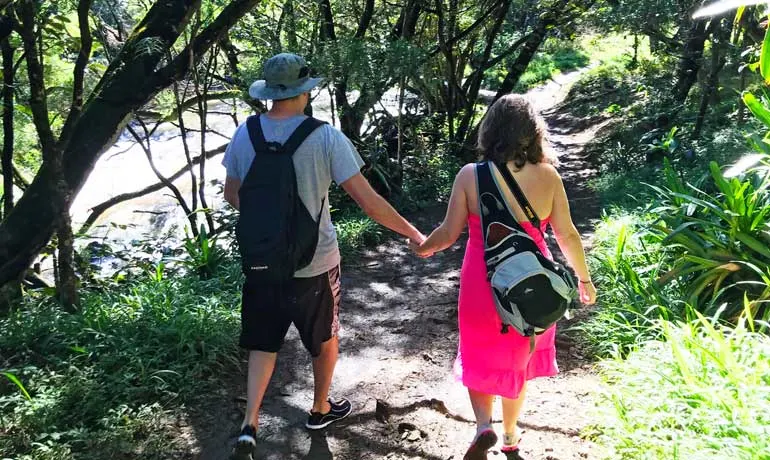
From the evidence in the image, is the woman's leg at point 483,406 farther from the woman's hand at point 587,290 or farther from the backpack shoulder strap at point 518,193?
the backpack shoulder strap at point 518,193

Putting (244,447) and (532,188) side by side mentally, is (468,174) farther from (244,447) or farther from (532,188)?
(244,447)

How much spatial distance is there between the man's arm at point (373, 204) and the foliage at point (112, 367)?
5.04 feet

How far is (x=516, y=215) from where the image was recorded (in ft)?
8.41

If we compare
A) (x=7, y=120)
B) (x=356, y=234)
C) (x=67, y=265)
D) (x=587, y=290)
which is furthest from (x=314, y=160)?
(x=7, y=120)

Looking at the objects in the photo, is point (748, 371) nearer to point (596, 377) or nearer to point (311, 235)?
point (596, 377)

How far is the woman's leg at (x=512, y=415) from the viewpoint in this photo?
279 cm

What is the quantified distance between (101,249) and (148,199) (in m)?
7.83

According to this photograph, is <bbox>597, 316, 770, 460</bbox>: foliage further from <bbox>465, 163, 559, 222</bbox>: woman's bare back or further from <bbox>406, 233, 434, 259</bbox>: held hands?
<bbox>406, 233, 434, 259</bbox>: held hands

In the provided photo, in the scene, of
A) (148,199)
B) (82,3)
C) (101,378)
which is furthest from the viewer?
(148,199)

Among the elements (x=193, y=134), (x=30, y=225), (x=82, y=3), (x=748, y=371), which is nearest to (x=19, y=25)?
(x=82, y=3)

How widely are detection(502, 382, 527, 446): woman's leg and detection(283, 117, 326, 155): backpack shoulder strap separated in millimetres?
1439

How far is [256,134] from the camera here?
8.95 ft

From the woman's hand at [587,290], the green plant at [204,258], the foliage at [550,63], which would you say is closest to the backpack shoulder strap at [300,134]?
the woman's hand at [587,290]

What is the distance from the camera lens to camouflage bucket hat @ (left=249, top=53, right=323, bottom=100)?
2.72 meters
